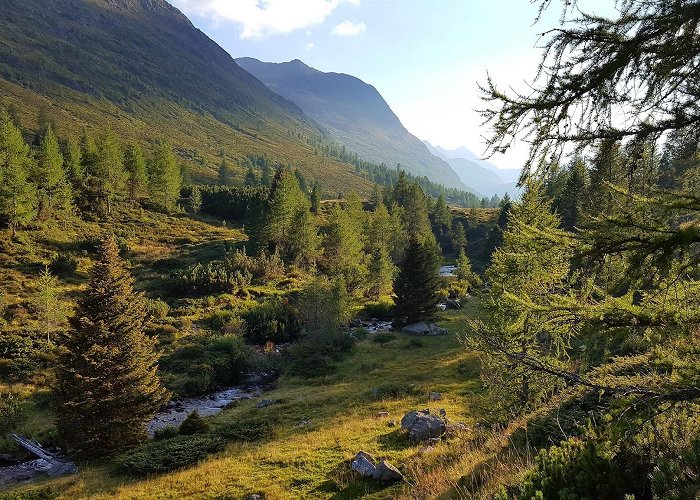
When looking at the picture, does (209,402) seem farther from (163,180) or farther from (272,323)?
(163,180)

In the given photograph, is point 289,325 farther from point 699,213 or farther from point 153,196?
point 153,196

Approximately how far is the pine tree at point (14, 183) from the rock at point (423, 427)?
5440 cm

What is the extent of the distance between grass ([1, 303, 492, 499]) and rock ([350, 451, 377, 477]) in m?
0.30

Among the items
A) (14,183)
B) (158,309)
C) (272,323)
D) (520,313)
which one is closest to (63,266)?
(14,183)

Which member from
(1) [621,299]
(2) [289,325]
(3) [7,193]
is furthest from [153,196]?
(1) [621,299]

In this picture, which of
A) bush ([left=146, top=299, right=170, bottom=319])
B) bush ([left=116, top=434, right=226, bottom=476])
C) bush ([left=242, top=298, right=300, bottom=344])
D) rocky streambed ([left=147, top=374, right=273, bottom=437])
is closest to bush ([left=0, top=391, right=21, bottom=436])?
rocky streambed ([left=147, top=374, right=273, bottom=437])

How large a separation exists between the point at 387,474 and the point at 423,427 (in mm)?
4361

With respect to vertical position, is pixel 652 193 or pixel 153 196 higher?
pixel 652 193

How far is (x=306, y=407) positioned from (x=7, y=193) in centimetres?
4738

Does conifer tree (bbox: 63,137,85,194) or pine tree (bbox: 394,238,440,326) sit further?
conifer tree (bbox: 63,137,85,194)

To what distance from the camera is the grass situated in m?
13.4

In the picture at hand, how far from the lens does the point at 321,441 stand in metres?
17.6

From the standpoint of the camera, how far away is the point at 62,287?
4278 centimetres

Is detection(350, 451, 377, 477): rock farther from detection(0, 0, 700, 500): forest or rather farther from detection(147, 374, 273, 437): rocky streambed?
detection(147, 374, 273, 437): rocky streambed
